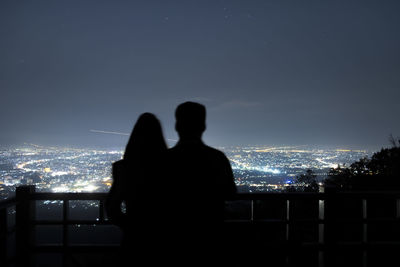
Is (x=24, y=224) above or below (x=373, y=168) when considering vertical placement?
above

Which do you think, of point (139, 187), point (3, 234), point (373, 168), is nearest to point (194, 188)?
point (139, 187)

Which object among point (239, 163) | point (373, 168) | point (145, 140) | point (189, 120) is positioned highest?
point (189, 120)

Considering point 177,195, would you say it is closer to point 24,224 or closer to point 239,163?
point 24,224

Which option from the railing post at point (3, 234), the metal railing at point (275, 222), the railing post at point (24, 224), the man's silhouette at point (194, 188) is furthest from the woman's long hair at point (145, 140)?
the railing post at point (24, 224)

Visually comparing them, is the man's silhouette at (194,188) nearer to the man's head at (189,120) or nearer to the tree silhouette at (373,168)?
the man's head at (189,120)

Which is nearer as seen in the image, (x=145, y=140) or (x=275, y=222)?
(x=145, y=140)

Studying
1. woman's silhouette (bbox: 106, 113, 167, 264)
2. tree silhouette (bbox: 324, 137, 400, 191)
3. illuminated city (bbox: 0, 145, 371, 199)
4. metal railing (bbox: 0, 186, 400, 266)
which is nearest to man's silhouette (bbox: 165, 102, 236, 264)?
woman's silhouette (bbox: 106, 113, 167, 264)

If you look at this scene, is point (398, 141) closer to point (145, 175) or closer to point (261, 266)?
point (261, 266)

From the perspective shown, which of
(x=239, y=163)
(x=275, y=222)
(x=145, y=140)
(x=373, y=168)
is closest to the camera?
(x=145, y=140)
